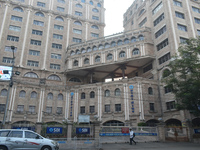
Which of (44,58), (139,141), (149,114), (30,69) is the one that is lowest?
(139,141)

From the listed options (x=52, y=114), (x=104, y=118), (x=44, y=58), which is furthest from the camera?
(x=44, y=58)

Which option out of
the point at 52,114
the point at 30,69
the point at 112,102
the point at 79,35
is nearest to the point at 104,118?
the point at 112,102

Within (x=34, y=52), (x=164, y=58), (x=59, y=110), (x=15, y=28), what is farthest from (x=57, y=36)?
(x=164, y=58)

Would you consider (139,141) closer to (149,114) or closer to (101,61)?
(149,114)

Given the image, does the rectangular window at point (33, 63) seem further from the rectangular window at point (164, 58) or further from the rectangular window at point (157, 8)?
the rectangular window at point (157, 8)

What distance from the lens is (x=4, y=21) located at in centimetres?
4419

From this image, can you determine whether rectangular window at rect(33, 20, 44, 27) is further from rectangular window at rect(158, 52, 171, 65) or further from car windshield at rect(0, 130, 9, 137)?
car windshield at rect(0, 130, 9, 137)

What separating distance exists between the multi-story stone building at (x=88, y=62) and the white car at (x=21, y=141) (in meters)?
19.4

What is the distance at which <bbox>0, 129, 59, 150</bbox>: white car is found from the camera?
37.8 ft

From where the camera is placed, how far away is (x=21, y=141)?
1188cm

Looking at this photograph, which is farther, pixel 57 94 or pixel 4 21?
pixel 4 21

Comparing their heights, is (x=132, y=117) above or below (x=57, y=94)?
below

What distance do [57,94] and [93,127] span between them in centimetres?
2418

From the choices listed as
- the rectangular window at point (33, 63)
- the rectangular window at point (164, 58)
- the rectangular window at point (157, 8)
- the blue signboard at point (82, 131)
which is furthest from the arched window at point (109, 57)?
the blue signboard at point (82, 131)
